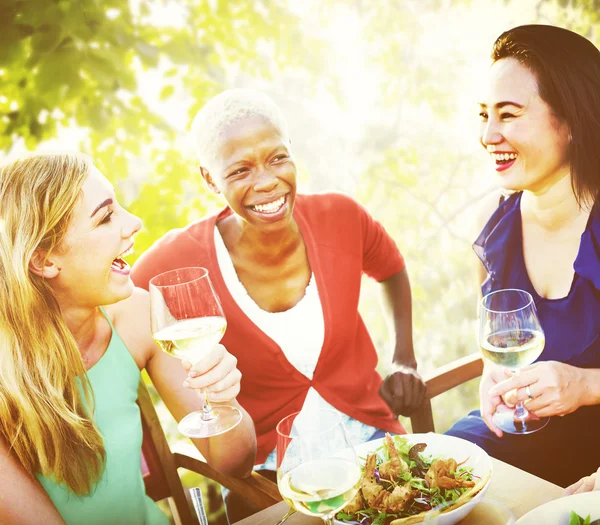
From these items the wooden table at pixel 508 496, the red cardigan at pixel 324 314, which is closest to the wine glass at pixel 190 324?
the wooden table at pixel 508 496

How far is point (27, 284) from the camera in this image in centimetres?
145

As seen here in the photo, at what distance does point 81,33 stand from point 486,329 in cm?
141

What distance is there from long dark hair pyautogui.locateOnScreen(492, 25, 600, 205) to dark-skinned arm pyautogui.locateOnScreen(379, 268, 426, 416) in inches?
25.3

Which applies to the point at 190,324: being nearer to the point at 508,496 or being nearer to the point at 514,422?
the point at 508,496

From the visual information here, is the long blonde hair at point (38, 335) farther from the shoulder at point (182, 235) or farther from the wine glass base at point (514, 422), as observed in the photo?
the wine glass base at point (514, 422)

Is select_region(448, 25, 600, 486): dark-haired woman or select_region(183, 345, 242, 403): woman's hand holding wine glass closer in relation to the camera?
select_region(183, 345, 242, 403): woman's hand holding wine glass

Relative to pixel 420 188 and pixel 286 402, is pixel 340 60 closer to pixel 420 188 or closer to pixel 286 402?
pixel 420 188

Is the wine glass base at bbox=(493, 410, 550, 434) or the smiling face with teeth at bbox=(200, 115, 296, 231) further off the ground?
the smiling face with teeth at bbox=(200, 115, 296, 231)

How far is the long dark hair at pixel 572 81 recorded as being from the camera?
177cm

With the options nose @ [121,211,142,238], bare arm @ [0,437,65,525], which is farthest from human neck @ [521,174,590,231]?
bare arm @ [0,437,65,525]

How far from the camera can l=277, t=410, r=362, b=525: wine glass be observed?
3.17ft

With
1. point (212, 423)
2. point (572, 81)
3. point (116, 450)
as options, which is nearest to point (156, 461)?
point (116, 450)

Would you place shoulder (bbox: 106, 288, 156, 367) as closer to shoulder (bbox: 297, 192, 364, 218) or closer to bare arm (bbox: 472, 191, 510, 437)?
shoulder (bbox: 297, 192, 364, 218)

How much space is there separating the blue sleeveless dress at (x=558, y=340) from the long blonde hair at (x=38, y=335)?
1107 mm
